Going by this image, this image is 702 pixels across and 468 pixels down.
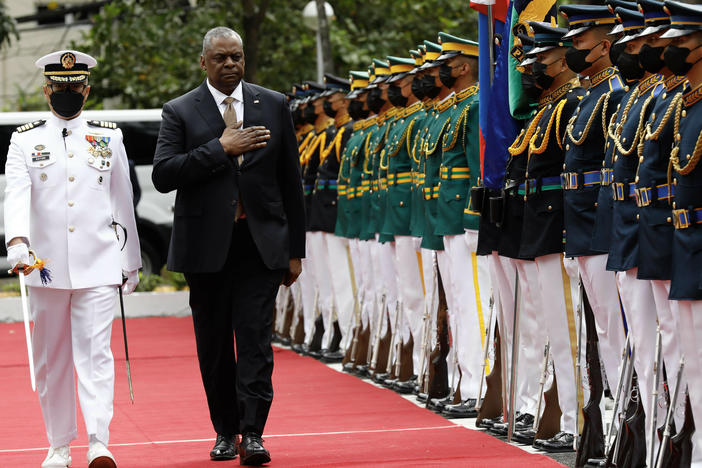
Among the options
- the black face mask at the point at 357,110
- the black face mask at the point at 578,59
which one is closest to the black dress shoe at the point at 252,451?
the black face mask at the point at 578,59

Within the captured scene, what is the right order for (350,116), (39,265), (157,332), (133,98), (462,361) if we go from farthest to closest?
1. (133,98)
2. (157,332)
3. (350,116)
4. (462,361)
5. (39,265)

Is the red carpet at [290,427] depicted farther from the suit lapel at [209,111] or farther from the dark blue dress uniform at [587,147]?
the suit lapel at [209,111]

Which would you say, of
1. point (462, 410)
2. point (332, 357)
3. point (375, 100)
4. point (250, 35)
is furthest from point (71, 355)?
point (250, 35)

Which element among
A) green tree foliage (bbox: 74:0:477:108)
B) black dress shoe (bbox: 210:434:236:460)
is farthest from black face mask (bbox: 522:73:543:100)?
green tree foliage (bbox: 74:0:477:108)

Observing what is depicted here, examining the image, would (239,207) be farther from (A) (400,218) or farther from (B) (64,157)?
(A) (400,218)

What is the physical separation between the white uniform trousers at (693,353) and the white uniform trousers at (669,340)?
0.46 feet

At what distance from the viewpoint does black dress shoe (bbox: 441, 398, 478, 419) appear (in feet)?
27.2

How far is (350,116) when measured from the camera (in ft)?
39.6

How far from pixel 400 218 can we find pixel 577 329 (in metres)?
3.07

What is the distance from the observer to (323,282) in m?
12.5

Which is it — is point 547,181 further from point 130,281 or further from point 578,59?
point 130,281

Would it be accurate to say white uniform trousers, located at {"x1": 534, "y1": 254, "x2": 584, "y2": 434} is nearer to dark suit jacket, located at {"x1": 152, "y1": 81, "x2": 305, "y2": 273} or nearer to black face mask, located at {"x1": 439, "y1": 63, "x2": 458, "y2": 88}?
dark suit jacket, located at {"x1": 152, "y1": 81, "x2": 305, "y2": 273}

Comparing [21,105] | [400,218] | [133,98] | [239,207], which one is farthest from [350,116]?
[21,105]

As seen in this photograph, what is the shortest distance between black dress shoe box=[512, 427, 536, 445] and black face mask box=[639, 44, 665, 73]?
2288mm
